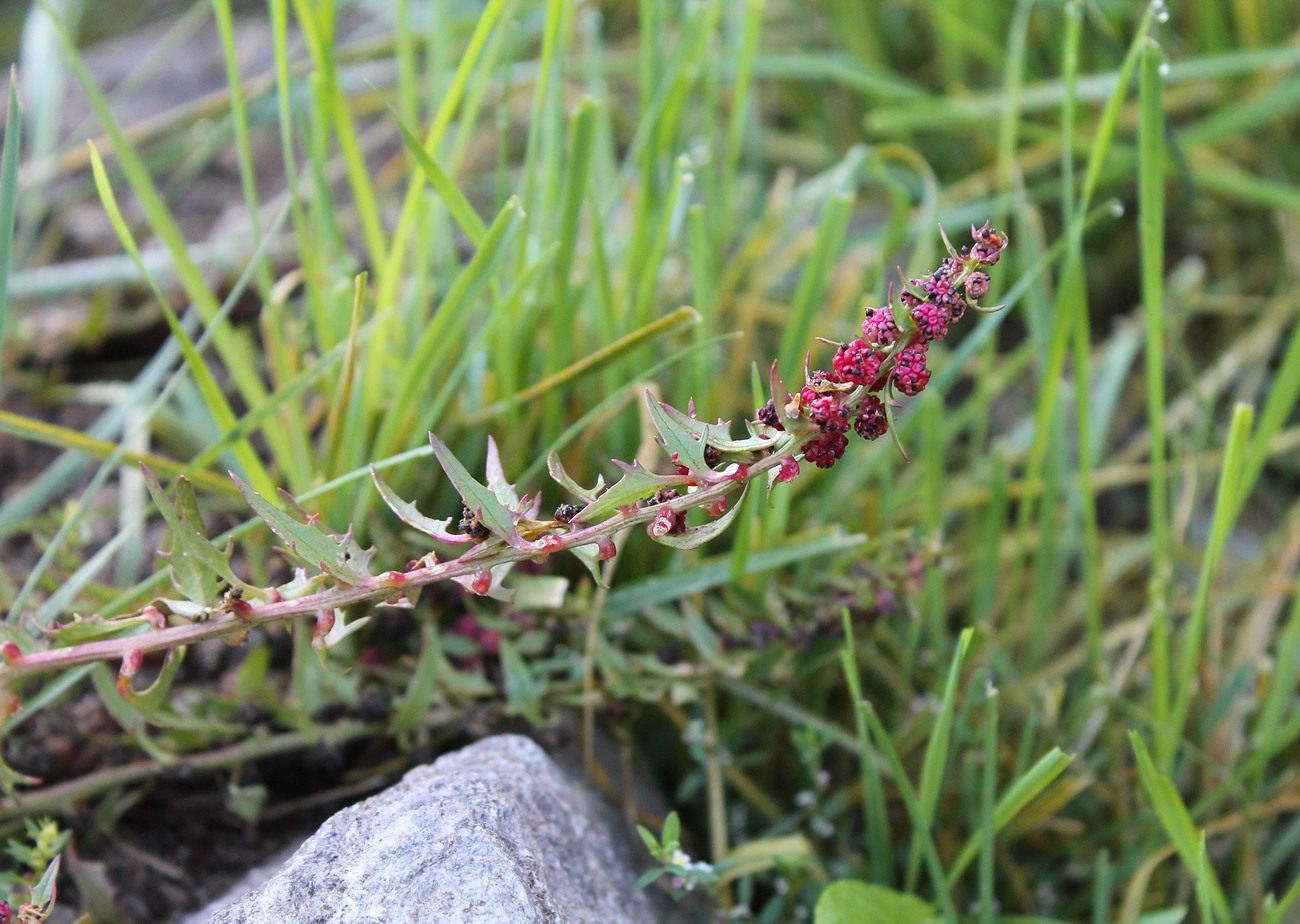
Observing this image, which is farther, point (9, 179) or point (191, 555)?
point (9, 179)

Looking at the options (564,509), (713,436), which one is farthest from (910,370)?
(564,509)

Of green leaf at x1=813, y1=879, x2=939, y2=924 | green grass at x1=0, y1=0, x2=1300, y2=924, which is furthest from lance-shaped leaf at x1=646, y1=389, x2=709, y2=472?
green leaf at x1=813, y1=879, x2=939, y2=924

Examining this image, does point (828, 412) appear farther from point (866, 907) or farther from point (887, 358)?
point (866, 907)

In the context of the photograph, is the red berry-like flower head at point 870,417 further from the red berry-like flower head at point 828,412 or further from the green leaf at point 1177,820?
the green leaf at point 1177,820

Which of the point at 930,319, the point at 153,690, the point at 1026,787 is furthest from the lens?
the point at 1026,787

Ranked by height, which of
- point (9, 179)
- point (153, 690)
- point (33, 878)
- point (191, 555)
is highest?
point (9, 179)
